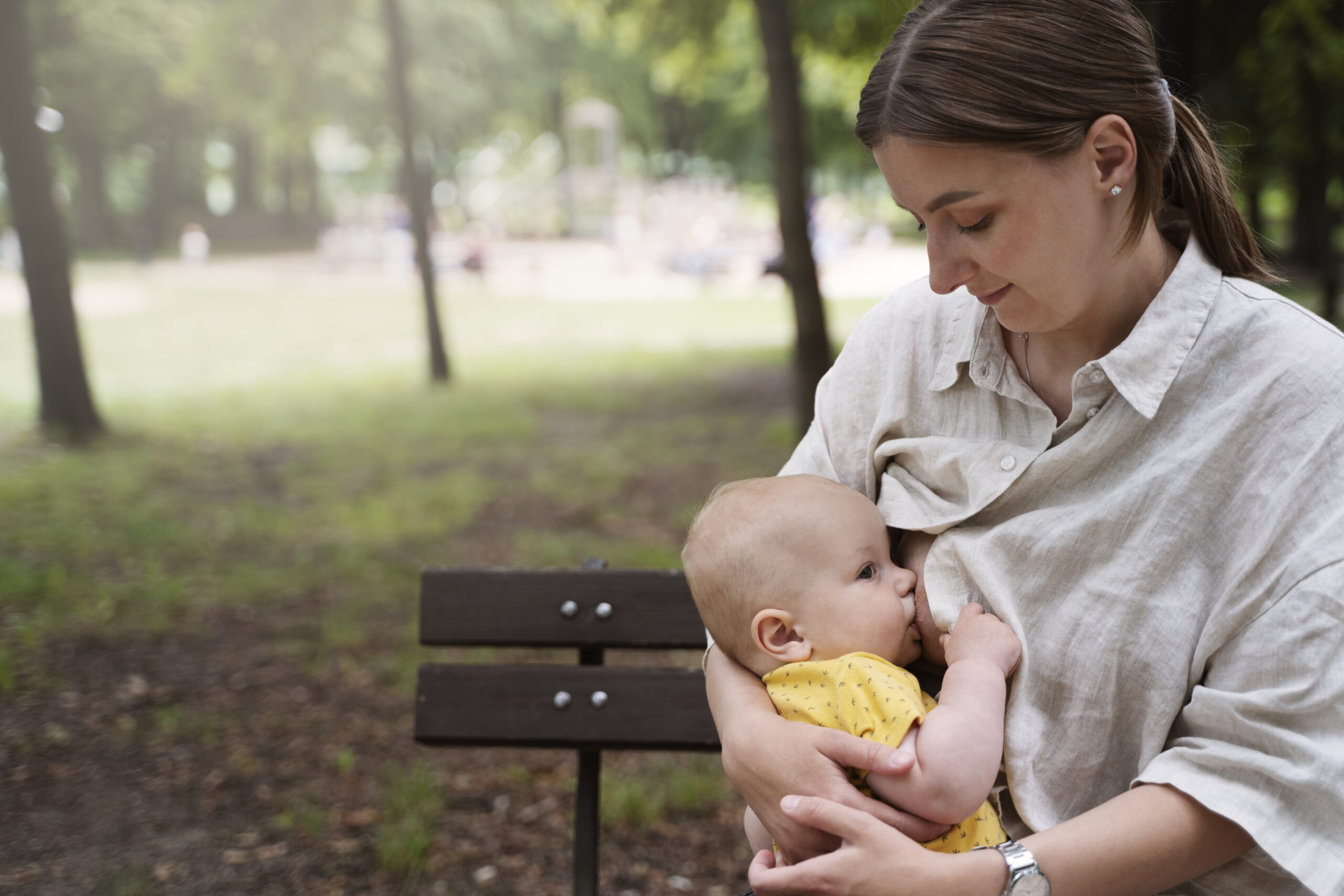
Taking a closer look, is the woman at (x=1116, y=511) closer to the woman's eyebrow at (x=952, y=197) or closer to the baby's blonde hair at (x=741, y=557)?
the woman's eyebrow at (x=952, y=197)

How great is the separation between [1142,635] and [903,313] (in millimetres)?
700

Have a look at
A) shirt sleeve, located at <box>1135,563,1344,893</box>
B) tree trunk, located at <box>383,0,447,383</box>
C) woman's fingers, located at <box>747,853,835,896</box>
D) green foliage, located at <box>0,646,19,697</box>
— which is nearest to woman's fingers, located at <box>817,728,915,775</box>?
woman's fingers, located at <box>747,853,835,896</box>

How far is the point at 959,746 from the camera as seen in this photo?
1.55 metres

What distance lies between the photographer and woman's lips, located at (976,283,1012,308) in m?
1.64

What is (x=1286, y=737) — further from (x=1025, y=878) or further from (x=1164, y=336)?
(x=1164, y=336)

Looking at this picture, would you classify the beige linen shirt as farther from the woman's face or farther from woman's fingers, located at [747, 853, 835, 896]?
woman's fingers, located at [747, 853, 835, 896]

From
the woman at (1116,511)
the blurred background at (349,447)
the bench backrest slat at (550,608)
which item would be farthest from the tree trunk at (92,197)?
the woman at (1116,511)

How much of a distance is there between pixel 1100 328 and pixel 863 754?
744mm

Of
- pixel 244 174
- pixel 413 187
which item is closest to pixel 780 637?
pixel 413 187

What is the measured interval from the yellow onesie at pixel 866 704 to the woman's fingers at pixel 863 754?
0.03 metres

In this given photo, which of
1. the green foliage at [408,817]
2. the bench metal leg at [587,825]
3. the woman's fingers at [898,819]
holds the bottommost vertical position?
the green foliage at [408,817]

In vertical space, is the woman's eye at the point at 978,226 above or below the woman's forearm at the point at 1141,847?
above

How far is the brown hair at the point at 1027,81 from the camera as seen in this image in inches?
58.7

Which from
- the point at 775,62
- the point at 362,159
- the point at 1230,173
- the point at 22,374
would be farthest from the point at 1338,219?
the point at 362,159
